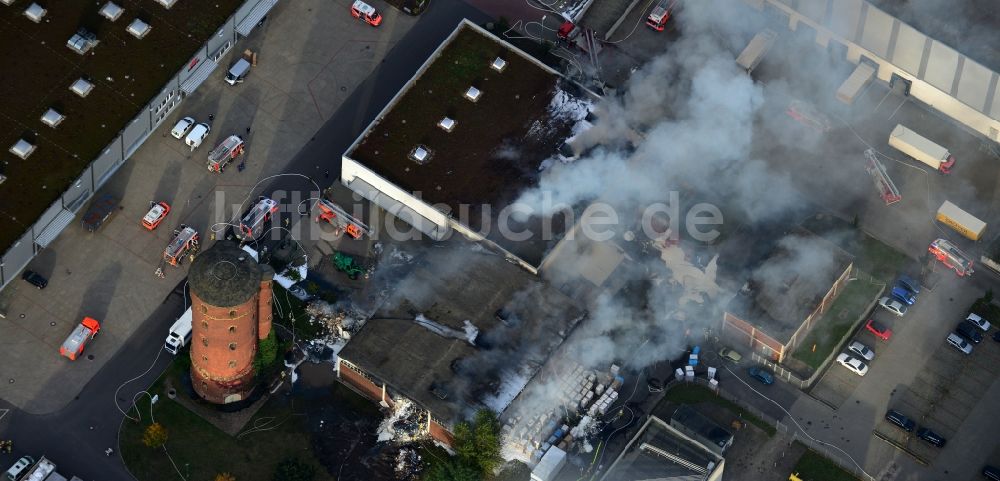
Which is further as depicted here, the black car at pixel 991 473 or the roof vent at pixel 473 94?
the roof vent at pixel 473 94

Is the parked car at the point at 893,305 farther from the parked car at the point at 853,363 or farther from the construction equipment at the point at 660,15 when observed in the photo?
the construction equipment at the point at 660,15

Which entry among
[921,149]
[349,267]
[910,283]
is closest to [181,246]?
[349,267]

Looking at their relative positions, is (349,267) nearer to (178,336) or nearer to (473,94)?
(178,336)

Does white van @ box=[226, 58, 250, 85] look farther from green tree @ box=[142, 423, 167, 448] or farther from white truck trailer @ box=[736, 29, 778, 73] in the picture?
white truck trailer @ box=[736, 29, 778, 73]

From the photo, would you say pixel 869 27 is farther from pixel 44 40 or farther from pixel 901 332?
pixel 44 40

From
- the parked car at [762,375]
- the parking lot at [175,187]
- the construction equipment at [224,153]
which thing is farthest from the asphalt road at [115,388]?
the parked car at [762,375]

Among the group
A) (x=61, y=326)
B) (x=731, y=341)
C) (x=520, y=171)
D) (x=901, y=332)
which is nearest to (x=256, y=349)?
(x=61, y=326)

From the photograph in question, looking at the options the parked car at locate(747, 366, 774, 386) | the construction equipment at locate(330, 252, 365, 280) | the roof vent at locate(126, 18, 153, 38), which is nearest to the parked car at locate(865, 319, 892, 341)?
the parked car at locate(747, 366, 774, 386)
